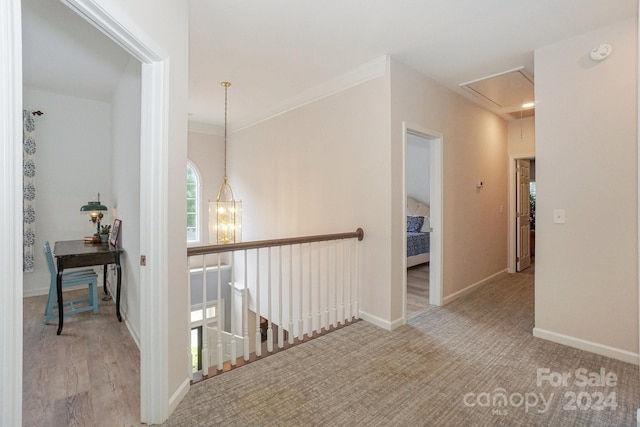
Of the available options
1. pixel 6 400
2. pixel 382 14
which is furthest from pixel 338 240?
pixel 6 400

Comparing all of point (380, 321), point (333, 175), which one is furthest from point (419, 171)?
point (380, 321)

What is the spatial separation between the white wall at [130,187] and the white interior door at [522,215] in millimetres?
5418

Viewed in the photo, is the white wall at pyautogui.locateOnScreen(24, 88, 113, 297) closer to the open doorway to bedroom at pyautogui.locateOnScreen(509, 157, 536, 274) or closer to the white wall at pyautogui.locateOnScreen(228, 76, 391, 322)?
the white wall at pyautogui.locateOnScreen(228, 76, 391, 322)

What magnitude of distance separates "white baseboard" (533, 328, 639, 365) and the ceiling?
102 inches

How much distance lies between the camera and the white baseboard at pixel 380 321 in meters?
2.95

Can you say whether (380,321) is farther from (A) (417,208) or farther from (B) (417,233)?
(A) (417,208)

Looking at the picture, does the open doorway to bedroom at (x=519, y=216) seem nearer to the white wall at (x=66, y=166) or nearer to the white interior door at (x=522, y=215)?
the white interior door at (x=522, y=215)

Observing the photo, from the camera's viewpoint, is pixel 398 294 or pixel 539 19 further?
pixel 398 294

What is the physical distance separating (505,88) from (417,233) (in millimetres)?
3376

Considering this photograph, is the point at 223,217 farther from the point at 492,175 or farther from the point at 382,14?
the point at 492,175

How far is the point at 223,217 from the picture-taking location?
362cm

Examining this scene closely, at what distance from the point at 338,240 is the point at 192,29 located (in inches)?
92.8

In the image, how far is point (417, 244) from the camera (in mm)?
5992

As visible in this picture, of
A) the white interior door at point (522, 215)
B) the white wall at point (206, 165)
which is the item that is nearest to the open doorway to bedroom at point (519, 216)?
the white interior door at point (522, 215)
